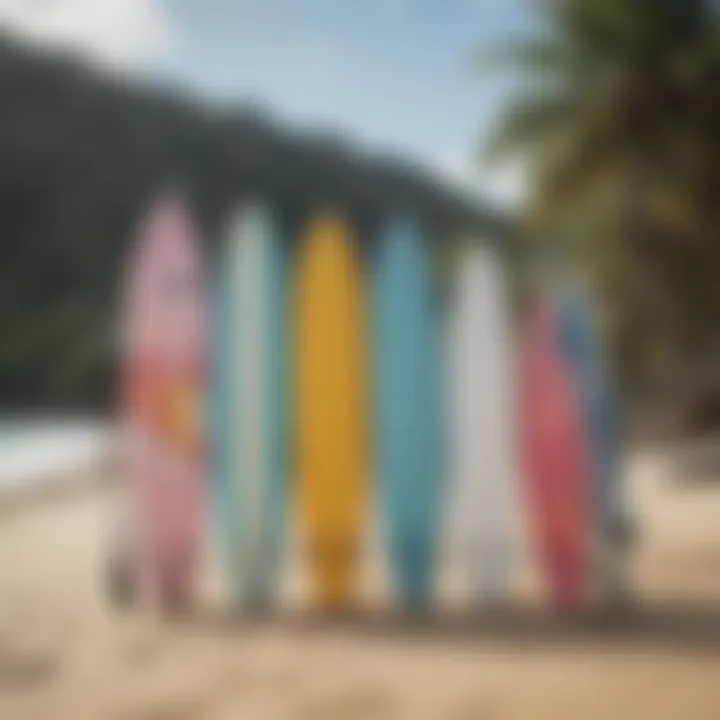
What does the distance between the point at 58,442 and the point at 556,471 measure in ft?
1.68

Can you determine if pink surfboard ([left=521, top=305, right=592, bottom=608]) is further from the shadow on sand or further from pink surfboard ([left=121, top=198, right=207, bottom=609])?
pink surfboard ([left=121, top=198, right=207, bottom=609])

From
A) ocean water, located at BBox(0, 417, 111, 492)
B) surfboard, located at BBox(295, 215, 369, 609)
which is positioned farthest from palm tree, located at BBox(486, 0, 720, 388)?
ocean water, located at BBox(0, 417, 111, 492)

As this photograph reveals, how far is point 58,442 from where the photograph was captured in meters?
1.05

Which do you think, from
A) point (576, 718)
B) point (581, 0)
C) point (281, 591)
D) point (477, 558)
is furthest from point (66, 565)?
point (581, 0)

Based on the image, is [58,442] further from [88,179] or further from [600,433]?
[600,433]

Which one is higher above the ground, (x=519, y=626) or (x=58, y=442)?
(x=58, y=442)

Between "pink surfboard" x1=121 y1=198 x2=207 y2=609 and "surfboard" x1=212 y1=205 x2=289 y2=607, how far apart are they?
0.09ft

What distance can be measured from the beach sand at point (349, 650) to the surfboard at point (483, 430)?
69 millimetres

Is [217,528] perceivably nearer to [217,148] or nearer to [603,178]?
[217,148]

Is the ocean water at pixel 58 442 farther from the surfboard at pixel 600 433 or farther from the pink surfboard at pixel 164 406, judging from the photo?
the surfboard at pixel 600 433

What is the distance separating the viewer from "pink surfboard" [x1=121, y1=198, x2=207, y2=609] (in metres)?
1.05

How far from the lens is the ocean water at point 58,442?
105 cm

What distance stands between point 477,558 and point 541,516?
79 mm

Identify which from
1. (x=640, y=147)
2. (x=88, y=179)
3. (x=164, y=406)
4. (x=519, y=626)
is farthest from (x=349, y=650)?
(x=640, y=147)
